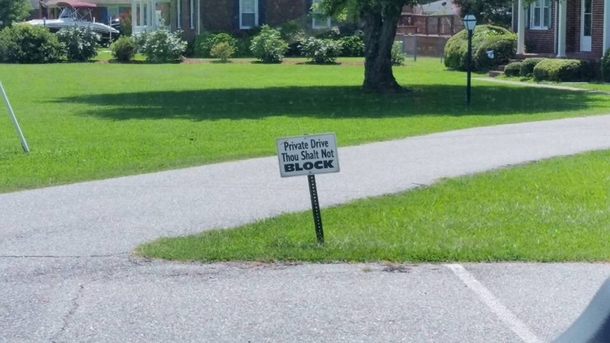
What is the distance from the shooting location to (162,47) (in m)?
47.6

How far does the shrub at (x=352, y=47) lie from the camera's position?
5059 centimetres

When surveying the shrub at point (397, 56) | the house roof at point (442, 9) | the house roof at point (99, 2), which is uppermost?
the house roof at point (99, 2)

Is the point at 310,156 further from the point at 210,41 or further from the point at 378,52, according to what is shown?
the point at 210,41

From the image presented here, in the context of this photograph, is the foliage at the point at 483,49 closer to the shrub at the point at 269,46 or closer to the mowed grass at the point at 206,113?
the mowed grass at the point at 206,113

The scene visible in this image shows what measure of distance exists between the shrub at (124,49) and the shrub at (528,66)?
1984 cm

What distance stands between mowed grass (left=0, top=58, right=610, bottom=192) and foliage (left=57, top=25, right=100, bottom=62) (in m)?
10.3

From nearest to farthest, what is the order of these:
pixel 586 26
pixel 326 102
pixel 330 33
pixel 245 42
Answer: pixel 326 102 < pixel 586 26 < pixel 330 33 < pixel 245 42

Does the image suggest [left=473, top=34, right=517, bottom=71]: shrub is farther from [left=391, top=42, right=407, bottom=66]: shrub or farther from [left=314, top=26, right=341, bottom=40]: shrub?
[left=314, top=26, right=341, bottom=40]: shrub

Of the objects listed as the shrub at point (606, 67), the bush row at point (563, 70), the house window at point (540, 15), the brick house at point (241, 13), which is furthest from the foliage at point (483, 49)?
the brick house at point (241, 13)

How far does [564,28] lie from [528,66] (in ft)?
7.64

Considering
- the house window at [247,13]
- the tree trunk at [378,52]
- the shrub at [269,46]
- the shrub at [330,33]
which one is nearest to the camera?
the tree trunk at [378,52]

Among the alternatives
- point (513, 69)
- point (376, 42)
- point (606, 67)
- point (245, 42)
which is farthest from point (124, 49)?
point (606, 67)

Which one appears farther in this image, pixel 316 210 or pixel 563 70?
pixel 563 70

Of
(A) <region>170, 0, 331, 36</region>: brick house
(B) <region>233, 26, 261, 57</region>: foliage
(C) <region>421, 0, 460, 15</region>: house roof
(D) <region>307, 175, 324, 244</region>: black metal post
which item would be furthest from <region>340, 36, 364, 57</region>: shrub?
(D) <region>307, 175, 324, 244</region>: black metal post
